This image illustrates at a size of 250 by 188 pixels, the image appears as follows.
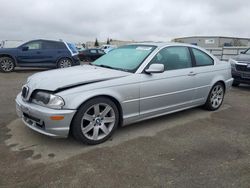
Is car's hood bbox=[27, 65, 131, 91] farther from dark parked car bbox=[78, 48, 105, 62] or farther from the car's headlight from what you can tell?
dark parked car bbox=[78, 48, 105, 62]

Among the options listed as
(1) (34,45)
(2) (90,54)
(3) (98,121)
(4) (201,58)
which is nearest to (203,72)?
(4) (201,58)

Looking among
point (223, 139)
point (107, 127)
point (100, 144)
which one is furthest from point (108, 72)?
point (223, 139)

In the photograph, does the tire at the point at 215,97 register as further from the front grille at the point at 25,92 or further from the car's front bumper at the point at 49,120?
the front grille at the point at 25,92

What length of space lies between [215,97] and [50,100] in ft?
12.4

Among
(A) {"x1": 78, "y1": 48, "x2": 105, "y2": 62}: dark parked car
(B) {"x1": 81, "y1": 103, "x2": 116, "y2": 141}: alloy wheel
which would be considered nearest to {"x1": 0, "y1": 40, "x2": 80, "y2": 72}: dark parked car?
(B) {"x1": 81, "y1": 103, "x2": 116, "y2": 141}: alloy wheel

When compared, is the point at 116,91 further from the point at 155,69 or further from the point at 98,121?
the point at 155,69

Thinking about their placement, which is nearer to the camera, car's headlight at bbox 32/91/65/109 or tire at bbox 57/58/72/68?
car's headlight at bbox 32/91/65/109

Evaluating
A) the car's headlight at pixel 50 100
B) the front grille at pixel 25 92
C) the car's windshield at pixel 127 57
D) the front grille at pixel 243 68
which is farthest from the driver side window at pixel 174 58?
the front grille at pixel 243 68

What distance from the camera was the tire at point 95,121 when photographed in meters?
3.50

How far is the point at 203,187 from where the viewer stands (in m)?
2.73

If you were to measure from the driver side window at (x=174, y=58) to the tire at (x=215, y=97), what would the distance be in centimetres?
100

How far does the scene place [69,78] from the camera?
146 inches

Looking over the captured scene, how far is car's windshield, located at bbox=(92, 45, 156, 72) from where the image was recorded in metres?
4.29

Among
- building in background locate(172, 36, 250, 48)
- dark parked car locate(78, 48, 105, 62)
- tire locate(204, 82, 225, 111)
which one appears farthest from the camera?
building in background locate(172, 36, 250, 48)
